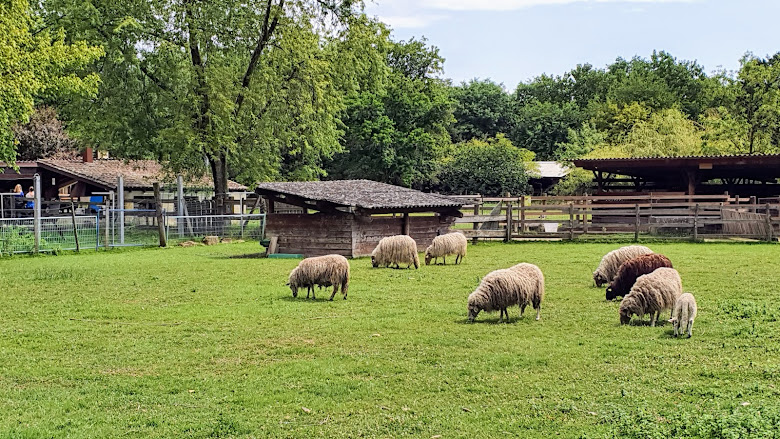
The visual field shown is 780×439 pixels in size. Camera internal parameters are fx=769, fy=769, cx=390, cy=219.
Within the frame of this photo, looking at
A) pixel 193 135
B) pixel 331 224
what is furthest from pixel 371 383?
pixel 193 135

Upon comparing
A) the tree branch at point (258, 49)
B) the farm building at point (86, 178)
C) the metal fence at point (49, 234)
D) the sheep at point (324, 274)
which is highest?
the tree branch at point (258, 49)

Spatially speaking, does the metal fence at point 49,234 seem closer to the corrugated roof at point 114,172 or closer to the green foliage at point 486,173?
the corrugated roof at point 114,172

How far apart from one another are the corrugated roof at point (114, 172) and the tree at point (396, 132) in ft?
60.5

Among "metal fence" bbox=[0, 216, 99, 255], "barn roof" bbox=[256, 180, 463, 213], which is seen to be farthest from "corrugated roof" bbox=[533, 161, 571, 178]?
"metal fence" bbox=[0, 216, 99, 255]

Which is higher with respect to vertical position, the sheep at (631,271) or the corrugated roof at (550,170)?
the corrugated roof at (550,170)

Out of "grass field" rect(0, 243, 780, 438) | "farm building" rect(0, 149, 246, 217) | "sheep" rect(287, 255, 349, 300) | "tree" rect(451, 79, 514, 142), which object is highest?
"tree" rect(451, 79, 514, 142)

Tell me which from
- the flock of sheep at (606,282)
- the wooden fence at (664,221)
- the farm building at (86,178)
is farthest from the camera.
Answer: the farm building at (86,178)

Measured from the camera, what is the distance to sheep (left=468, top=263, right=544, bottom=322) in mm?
11539

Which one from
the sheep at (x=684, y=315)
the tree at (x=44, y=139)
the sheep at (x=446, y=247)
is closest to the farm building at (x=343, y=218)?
the sheep at (x=446, y=247)

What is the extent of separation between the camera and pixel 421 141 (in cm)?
6297

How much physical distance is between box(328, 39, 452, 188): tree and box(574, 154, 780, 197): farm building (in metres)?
24.5

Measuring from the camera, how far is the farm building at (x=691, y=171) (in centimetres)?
3103

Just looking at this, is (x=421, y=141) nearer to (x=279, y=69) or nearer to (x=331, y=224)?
(x=279, y=69)

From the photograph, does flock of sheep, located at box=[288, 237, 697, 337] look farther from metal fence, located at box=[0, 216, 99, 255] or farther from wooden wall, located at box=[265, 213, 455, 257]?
metal fence, located at box=[0, 216, 99, 255]
